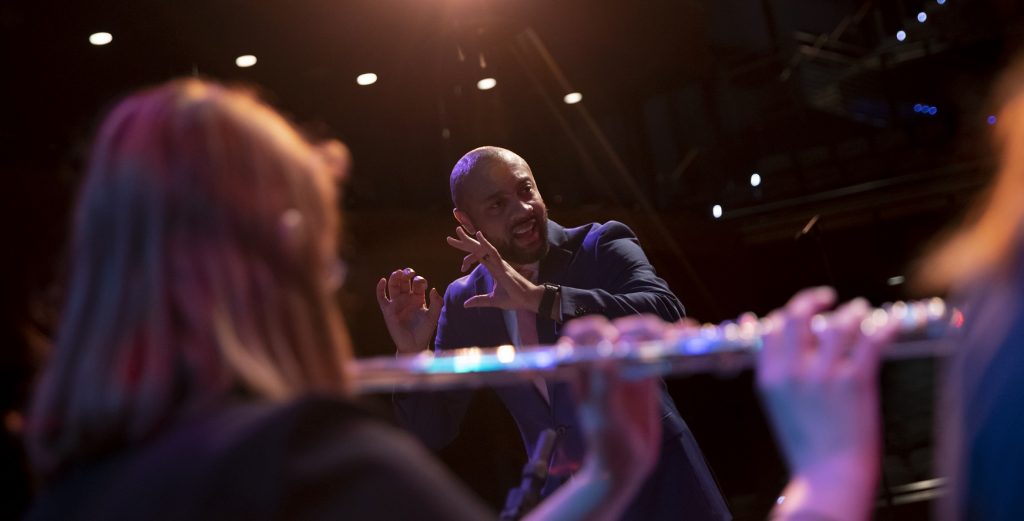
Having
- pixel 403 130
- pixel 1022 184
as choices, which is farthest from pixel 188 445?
pixel 403 130

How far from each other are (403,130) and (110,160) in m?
6.56

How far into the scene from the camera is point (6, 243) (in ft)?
10.3

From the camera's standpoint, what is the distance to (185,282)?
0.97 meters

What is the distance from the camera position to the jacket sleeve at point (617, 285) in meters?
2.68

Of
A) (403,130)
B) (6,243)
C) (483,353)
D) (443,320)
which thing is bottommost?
(483,353)

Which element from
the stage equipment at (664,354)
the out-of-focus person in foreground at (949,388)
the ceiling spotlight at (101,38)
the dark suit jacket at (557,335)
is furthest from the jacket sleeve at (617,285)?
the ceiling spotlight at (101,38)

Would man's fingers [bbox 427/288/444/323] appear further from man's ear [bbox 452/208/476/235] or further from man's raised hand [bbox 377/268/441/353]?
man's ear [bbox 452/208/476/235]

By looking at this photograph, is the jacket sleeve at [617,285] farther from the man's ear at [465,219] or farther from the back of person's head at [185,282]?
the back of person's head at [185,282]

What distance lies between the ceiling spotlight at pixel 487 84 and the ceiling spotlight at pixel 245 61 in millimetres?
1315

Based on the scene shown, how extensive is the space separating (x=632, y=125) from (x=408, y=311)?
6.65 metres

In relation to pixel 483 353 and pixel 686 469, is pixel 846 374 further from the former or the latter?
pixel 686 469

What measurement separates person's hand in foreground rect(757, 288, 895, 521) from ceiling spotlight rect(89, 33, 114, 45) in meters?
4.96

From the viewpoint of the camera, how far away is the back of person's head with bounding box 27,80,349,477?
3.14 ft

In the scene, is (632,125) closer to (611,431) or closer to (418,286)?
(418,286)
